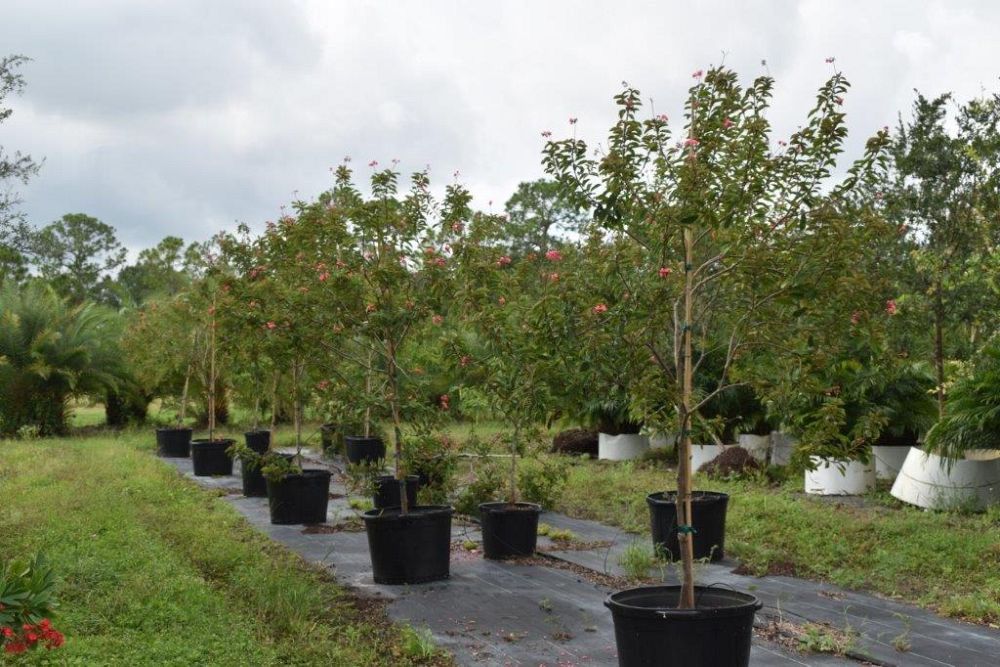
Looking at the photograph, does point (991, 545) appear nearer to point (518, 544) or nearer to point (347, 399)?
point (518, 544)

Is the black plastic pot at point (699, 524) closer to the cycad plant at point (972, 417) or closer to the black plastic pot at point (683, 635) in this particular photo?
the cycad plant at point (972, 417)

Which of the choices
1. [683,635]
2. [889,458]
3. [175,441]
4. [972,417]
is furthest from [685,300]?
[175,441]

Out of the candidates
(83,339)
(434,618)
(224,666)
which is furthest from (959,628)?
(83,339)

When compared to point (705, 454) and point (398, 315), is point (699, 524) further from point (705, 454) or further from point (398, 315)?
point (705, 454)

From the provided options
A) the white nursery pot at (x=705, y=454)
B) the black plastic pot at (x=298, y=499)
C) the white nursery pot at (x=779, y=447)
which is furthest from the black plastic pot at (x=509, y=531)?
the white nursery pot at (x=779, y=447)

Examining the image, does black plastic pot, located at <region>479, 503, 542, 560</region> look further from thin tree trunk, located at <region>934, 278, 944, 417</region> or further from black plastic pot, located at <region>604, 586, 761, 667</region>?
thin tree trunk, located at <region>934, 278, 944, 417</region>

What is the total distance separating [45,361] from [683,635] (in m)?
17.9

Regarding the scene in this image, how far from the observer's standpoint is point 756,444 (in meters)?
12.5

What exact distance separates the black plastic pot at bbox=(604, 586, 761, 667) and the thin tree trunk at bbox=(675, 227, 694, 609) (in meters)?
0.12

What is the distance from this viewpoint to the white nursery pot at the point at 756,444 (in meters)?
12.2

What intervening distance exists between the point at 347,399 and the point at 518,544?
1771mm

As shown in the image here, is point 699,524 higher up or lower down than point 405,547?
higher up

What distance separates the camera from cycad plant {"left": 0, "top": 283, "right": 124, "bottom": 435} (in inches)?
749

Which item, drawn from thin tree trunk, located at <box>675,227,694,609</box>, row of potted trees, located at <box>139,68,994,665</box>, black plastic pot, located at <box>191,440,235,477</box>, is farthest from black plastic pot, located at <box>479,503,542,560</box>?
black plastic pot, located at <box>191,440,235,477</box>
